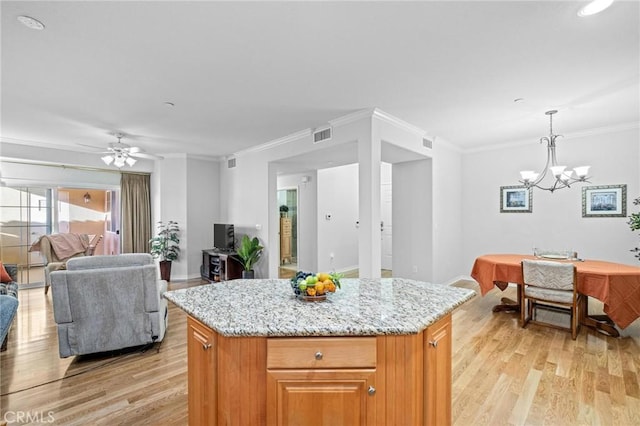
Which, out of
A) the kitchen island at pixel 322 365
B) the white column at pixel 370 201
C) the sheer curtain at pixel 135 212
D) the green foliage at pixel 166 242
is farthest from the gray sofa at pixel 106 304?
the sheer curtain at pixel 135 212

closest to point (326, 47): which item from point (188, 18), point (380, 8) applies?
point (380, 8)

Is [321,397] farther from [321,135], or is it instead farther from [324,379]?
[321,135]

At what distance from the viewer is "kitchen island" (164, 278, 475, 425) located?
4.28 ft

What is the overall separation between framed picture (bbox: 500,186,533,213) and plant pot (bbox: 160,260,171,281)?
6.35 meters

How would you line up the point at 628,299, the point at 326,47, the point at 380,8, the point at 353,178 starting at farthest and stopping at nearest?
1. the point at 353,178
2. the point at 628,299
3. the point at 326,47
4. the point at 380,8

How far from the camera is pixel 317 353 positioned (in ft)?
4.28

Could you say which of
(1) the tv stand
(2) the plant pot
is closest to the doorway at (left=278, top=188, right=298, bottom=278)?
(1) the tv stand

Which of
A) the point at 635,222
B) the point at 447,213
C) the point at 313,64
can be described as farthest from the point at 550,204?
the point at 313,64

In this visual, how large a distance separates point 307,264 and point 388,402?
5528 millimetres

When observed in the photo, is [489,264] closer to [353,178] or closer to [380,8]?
[380,8]

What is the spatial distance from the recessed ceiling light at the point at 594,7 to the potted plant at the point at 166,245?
6462mm

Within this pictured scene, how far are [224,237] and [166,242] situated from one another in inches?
47.0

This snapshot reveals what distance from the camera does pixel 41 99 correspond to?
3.29 m

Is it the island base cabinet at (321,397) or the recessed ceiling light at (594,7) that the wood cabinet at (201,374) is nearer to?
the island base cabinet at (321,397)
